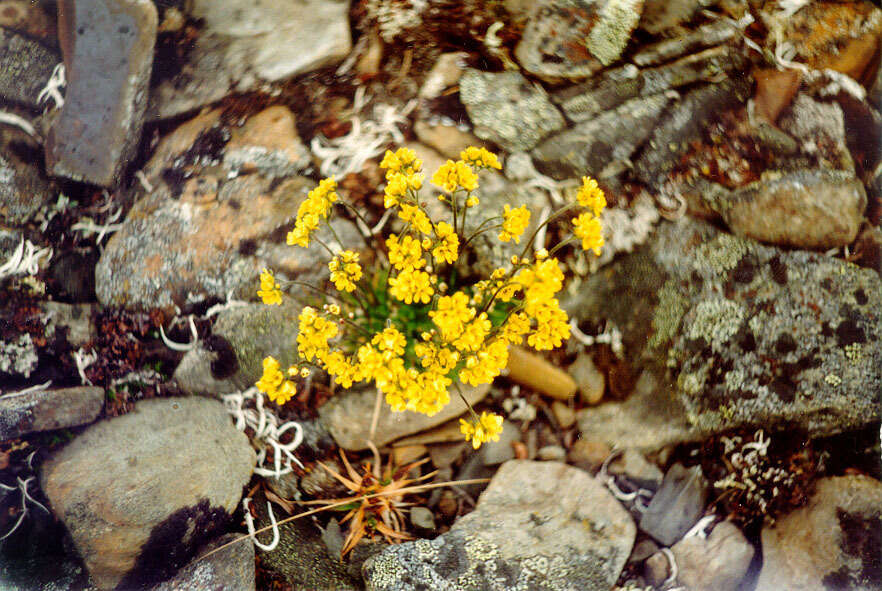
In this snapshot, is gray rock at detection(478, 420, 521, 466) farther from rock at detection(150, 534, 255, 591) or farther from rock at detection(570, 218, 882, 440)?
rock at detection(150, 534, 255, 591)

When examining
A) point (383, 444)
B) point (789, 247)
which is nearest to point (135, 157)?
point (383, 444)

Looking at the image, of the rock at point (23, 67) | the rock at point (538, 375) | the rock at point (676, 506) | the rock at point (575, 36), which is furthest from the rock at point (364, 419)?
the rock at point (23, 67)

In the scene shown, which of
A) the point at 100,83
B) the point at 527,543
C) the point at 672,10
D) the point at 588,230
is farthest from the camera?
the point at 100,83

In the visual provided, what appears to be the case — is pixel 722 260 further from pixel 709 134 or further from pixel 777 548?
pixel 777 548

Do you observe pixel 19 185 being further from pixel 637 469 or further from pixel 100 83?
pixel 637 469

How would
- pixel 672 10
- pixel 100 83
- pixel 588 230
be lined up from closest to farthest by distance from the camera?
pixel 588 230, pixel 672 10, pixel 100 83

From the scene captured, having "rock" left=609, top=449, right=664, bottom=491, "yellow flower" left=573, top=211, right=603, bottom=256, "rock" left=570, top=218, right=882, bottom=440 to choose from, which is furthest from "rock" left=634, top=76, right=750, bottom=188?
"rock" left=609, top=449, right=664, bottom=491

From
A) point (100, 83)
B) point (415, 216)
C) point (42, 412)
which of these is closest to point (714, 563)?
point (415, 216)
